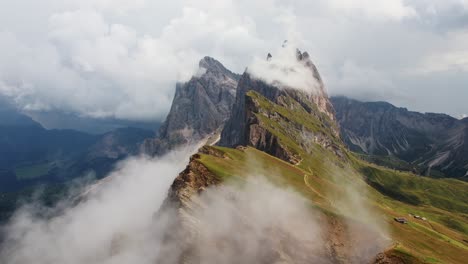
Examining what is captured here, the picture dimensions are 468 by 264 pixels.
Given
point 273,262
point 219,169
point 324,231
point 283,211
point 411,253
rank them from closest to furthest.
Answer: point 411,253 < point 273,262 < point 324,231 < point 283,211 < point 219,169

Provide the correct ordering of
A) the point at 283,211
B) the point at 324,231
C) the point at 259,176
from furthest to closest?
1. the point at 259,176
2. the point at 283,211
3. the point at 324,231

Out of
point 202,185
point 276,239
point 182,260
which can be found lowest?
point 182,260

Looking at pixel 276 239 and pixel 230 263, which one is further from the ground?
pixel 276 239

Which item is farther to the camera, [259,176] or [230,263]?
[259,176]

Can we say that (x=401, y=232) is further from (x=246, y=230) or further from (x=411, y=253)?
(x=246, y=230)

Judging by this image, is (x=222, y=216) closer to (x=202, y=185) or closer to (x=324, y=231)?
(x=202, y=185)

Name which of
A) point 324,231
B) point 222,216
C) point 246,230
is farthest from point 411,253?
point 222,216

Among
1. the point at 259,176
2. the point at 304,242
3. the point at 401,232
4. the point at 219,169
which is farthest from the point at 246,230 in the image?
the point at 401,232

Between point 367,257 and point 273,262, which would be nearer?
point 367,257

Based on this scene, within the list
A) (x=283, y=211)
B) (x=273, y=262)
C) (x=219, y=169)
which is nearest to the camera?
(x=273, y=262)
